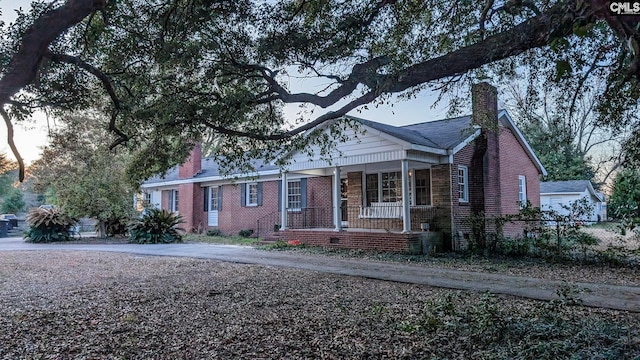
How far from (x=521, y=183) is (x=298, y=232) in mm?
10004

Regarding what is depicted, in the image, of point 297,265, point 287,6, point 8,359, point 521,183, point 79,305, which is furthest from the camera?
point 521,183

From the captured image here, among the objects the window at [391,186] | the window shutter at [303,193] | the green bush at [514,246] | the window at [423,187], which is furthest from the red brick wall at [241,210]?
the green bush at [514,246]

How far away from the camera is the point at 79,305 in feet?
19.1

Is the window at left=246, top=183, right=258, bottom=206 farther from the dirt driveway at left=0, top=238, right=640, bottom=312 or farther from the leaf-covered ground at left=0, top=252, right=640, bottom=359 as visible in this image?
the leaf-covered ground at left=0, top=252, right=640, bottom=359

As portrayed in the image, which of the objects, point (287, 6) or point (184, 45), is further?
point (287, 6)

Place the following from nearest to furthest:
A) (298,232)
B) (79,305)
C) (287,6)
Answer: (79,305) < (287,6) < (298,232)

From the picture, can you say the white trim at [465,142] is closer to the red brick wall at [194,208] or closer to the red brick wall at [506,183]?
the red brick wall at [506,183]

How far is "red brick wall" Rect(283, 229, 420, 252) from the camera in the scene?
40.6 ft

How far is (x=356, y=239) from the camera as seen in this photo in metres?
13.5

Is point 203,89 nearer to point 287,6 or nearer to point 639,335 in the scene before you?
point 287,6

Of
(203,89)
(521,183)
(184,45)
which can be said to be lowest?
(521,183)

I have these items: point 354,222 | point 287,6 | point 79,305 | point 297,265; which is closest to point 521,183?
point 354,222

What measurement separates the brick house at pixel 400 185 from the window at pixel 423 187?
0.11 feet

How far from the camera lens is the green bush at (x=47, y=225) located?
57.2ft
